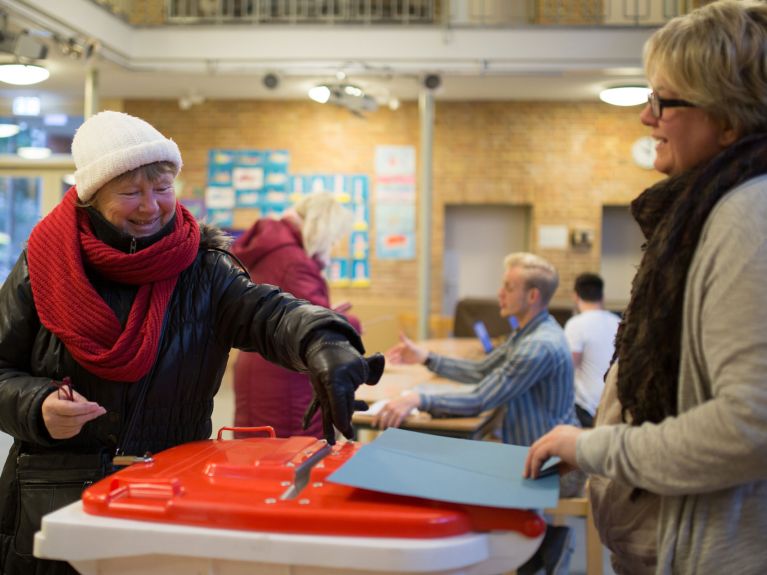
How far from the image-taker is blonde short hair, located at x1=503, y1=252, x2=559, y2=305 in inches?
145

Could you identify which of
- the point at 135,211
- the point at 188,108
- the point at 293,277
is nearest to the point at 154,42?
the point at 188,108

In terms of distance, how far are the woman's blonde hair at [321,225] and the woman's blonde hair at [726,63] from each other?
2.72m

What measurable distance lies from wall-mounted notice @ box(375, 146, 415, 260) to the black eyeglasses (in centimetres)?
947

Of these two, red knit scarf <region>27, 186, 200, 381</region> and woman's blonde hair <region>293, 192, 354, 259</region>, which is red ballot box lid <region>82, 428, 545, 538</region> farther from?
woman's blonde hair <region>293, 192, 354, 259</region>

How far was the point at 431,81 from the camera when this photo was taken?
895cm

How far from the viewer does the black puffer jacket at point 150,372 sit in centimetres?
157

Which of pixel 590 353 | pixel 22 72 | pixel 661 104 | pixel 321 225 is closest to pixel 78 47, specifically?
pixel 22 72

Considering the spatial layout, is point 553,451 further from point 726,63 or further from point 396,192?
point 396,192

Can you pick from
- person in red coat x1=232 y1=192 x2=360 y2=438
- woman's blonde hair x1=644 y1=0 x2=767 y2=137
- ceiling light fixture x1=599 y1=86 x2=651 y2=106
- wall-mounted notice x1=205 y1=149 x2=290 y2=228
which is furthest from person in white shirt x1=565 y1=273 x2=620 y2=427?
wall-mounted notice x1=205 y1=149 x2=290 y2=228

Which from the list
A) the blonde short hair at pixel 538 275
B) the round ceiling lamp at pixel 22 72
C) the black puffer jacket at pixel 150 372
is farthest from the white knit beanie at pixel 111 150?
the round ceiling lamp at pixel 22 72

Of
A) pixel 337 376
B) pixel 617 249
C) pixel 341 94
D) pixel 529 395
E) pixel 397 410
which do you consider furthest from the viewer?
pixel 617 249

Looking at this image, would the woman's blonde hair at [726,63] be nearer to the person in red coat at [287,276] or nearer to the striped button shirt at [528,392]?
the striped button shirt at [528,392]

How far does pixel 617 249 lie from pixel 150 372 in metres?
10.1

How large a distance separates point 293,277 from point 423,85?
5760 mm
